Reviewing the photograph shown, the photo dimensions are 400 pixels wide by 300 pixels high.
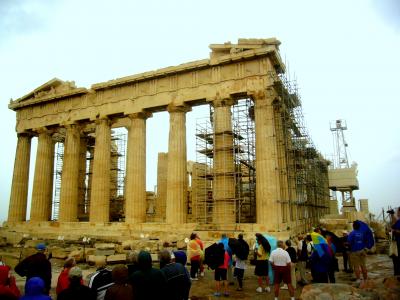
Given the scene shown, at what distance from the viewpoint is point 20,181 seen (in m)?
31.2

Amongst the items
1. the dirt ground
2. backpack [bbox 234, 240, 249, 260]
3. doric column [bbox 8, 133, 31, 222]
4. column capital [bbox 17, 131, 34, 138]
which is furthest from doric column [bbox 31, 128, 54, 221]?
backpack [bbox 234, 240, 249, 260]

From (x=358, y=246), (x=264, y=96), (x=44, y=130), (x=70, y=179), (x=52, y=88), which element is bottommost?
(x=358, y=246)

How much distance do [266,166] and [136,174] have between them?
9.47m

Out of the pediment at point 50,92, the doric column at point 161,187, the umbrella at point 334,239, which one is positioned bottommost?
the umbrella at point 334,239

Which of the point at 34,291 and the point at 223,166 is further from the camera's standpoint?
the point at 223,166

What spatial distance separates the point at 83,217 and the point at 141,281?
2770cm

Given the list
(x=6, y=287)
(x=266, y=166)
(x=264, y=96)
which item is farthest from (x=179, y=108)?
(x=6, y=287)

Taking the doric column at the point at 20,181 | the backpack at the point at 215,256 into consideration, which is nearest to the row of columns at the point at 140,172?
the doric column at the point at 20,181

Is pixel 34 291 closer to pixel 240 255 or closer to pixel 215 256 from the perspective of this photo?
pixel 215 256

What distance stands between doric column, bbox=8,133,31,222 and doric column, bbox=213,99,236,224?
1872 cm

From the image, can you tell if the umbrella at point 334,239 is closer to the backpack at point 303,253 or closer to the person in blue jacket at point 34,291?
the backpack at point 303,253

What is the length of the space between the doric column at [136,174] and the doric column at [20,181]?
1173 centimetres

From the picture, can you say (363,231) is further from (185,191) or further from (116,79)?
(116,79)

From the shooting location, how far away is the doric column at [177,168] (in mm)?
22922
